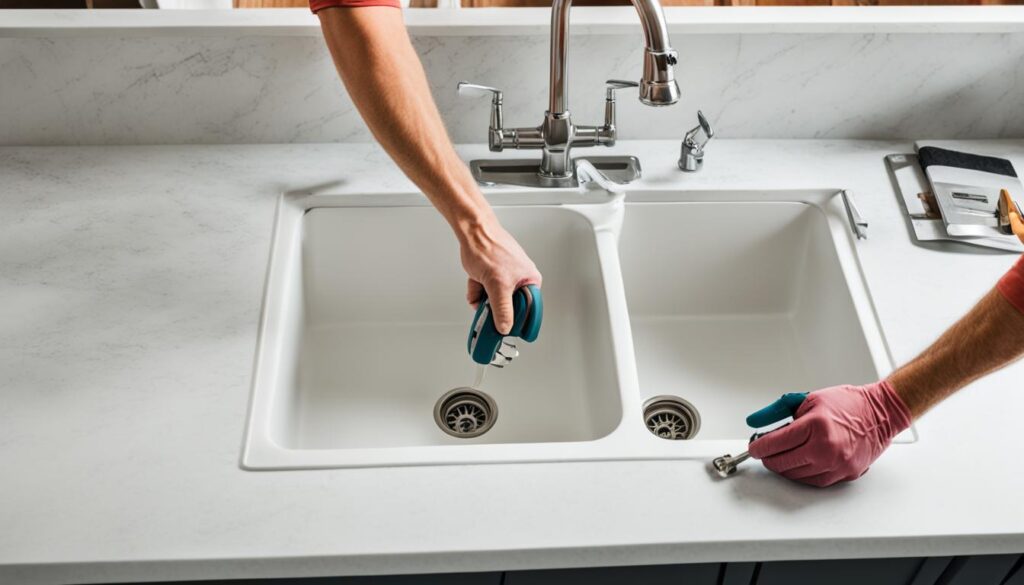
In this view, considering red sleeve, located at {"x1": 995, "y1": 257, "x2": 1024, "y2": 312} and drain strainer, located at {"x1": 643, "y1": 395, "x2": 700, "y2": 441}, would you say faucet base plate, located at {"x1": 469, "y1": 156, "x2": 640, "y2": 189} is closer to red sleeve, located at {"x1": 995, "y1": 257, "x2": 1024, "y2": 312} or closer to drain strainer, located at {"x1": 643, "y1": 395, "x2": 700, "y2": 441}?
drain strainer, located at {"x1": 643, "y1": 395, "x2": 700, "y2": 441}

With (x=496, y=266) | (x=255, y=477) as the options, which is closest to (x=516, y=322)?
(x=496, y=266)

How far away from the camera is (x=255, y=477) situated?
942 millimetres

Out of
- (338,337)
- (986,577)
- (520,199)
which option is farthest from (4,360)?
(986,577)

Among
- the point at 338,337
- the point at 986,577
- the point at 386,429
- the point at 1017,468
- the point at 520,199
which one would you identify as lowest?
the point at 986,577

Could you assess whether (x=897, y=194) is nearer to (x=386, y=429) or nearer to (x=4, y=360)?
(x=386, y=429)

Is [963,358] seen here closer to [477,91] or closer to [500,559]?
[500,559]

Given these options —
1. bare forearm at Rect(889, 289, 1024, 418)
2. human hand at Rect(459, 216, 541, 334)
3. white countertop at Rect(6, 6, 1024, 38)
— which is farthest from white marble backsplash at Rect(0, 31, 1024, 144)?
bare forearm at Rect(889, 289, 1024, 418)

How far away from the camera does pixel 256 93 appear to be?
1.35 metres

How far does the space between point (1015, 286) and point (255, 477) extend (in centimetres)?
83

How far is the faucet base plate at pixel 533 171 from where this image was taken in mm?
1332

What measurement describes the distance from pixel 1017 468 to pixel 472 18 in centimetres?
91

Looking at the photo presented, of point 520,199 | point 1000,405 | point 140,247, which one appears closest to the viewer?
point 1000,405

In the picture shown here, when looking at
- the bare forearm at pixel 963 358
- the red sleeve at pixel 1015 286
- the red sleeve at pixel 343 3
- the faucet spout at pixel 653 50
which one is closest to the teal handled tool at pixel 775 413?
the bare forearm at pixel 963 358

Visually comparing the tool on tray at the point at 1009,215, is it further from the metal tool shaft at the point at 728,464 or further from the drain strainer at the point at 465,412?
the drain strainer at the point at 465,412
